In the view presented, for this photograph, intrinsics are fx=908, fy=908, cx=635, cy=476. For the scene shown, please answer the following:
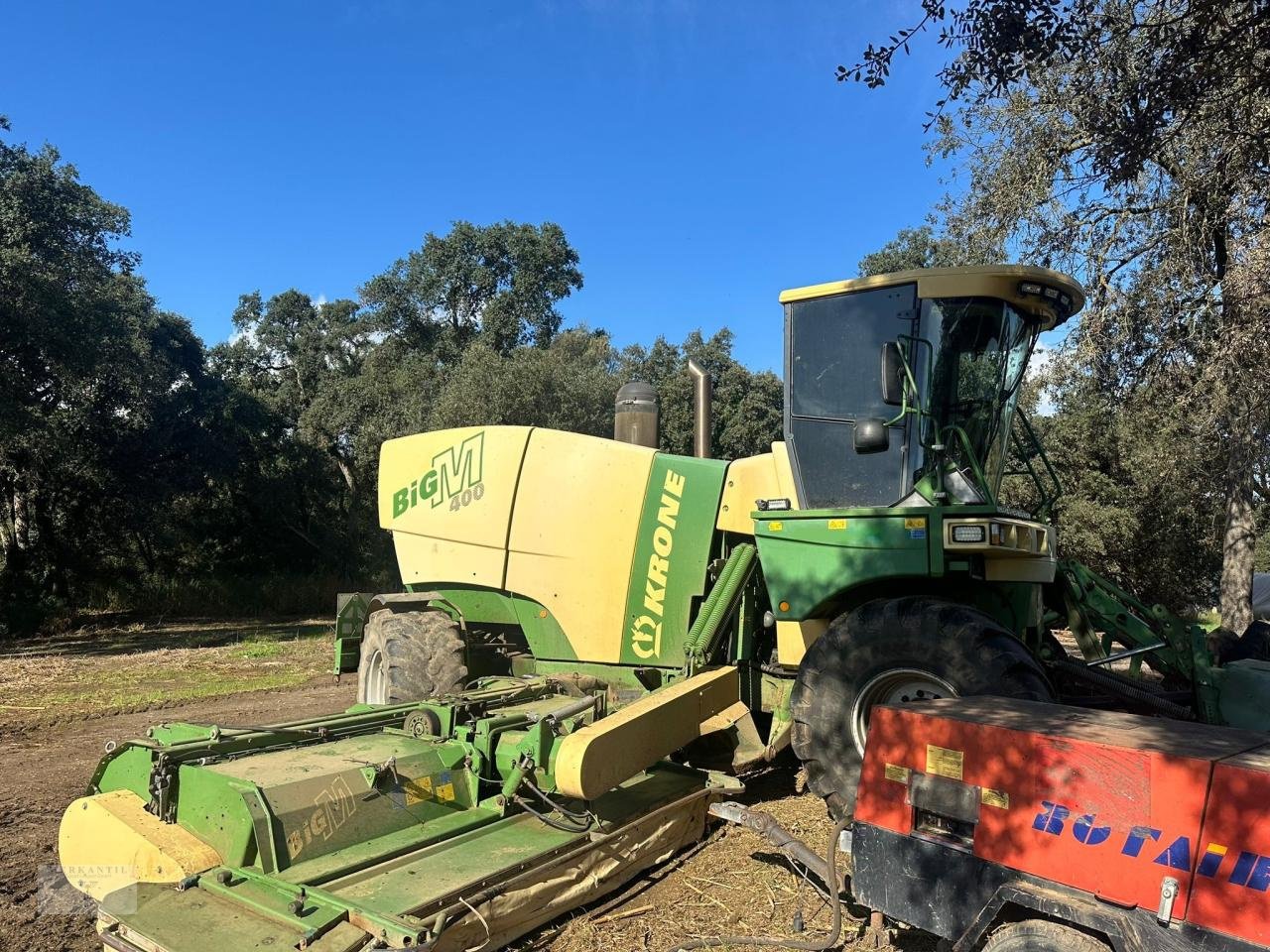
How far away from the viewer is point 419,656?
655 centimetres

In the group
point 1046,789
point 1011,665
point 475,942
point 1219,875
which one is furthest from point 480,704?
point 1219,875

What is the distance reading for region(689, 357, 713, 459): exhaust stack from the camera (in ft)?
22.3

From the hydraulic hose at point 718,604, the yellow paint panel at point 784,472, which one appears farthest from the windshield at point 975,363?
the hydraulic hose at point 718,604

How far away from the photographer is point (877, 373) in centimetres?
523

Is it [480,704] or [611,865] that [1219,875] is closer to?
[611,865]

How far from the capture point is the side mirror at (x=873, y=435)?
5137mm

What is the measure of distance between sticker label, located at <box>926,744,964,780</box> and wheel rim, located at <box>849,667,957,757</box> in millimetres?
1393

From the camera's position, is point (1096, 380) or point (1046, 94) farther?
point (1096, 380)

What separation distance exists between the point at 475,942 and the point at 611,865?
3.15ft

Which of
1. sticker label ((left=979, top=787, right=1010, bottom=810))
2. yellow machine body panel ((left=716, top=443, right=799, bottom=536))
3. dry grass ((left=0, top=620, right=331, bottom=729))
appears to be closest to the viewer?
sticker label ((left=979, top=787, right=1010, bottom=810))

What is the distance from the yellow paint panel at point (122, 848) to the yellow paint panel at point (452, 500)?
312 centimetres

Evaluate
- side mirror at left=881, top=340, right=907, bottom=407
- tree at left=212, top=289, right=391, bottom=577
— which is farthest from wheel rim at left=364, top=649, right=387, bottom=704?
tree at left=212, top=289, right=391, bottom=577

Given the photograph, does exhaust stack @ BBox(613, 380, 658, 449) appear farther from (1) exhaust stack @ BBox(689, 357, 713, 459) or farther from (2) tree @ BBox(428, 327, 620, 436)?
(2) tree @ BBox(428, 327, 620, 436)

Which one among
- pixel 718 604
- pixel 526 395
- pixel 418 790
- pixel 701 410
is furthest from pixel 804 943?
pixel 526 395
